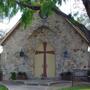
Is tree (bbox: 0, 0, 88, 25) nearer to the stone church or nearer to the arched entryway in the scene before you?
the stone church

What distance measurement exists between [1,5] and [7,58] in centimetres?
2252

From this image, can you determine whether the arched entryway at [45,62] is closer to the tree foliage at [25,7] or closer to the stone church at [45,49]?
the stone church at [45,49]

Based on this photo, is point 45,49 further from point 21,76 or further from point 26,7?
point 26,7

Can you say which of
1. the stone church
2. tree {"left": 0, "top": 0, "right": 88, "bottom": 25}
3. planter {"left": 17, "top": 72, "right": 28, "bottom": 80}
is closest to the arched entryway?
the stone church

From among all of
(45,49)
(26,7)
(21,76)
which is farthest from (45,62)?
(26,7)

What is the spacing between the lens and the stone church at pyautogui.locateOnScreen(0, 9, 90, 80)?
35.6 m

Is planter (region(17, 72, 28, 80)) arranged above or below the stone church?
below

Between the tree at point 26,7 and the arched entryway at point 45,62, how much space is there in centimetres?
2034

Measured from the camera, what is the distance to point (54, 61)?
118ft

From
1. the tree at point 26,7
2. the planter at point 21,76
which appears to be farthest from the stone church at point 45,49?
the tree at point 26,7

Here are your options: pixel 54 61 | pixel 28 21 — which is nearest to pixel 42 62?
pixel 54 61

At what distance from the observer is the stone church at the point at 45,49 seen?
35594 mm

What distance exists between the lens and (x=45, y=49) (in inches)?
1431

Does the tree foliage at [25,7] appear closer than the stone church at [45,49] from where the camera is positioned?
Yes
